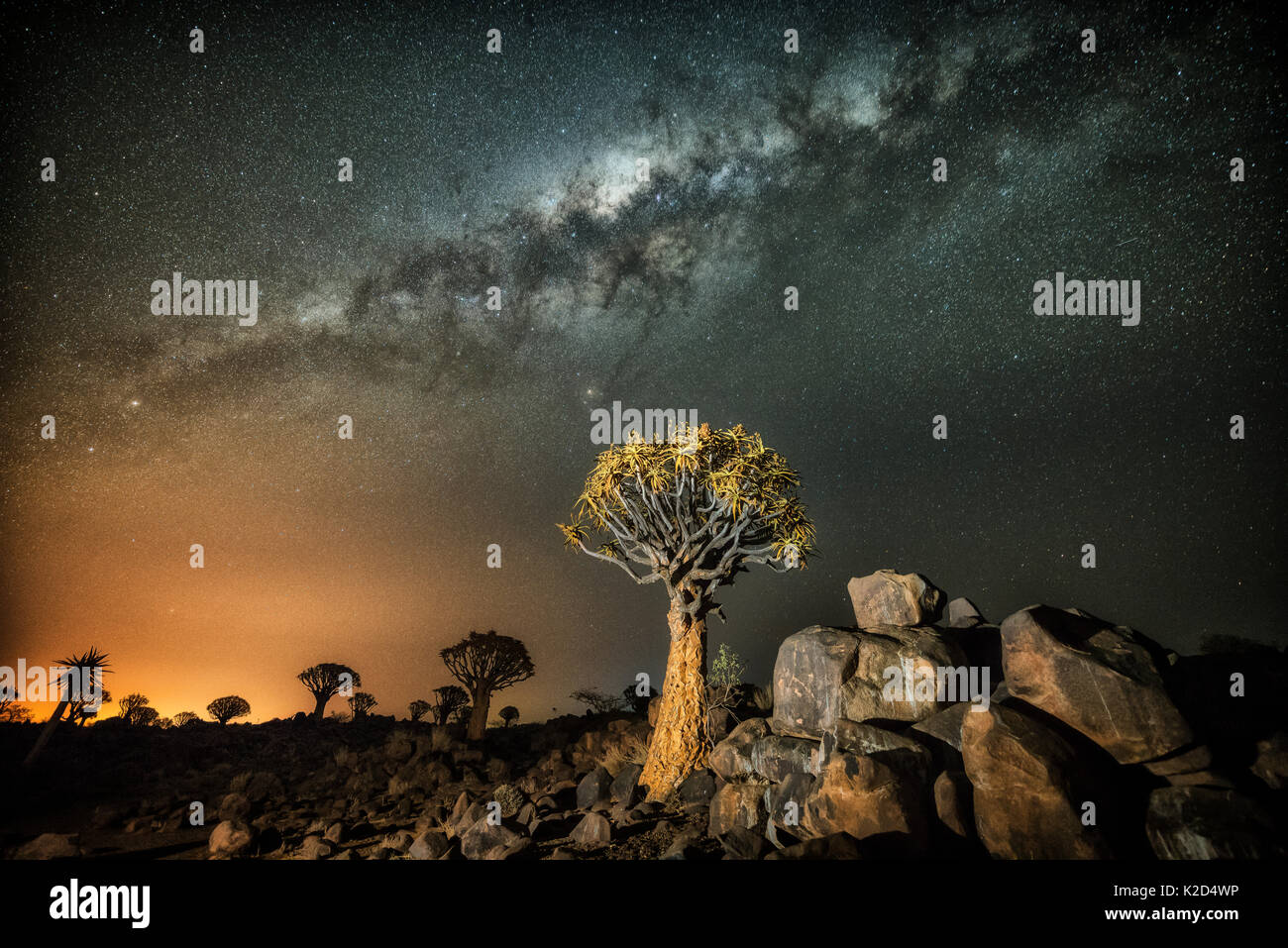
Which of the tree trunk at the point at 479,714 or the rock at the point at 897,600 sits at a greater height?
the rock at the point at 897,600

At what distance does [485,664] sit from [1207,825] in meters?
A: 22.8

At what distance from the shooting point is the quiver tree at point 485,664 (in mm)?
23531

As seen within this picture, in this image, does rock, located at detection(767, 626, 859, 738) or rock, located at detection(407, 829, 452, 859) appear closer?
rock, located at detection(407, 829, 452, 859)

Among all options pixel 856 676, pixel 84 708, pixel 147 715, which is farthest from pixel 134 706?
pixel 856 676

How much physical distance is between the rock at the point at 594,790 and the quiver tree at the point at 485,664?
540 inches

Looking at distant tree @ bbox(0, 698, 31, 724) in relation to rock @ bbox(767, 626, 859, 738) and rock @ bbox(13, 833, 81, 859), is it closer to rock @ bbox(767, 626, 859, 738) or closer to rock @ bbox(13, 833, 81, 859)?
rock @ bbox(13, 833, 81, 859)

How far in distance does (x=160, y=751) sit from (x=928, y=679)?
979 inches

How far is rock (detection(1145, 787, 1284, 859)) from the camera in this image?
5.36 m

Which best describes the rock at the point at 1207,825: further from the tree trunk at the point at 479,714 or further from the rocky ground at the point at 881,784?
the tree trunk at the point at 479,714

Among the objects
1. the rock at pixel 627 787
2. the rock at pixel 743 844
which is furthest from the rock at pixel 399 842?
the rock at pixel 743 844

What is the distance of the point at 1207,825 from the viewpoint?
18.5ft

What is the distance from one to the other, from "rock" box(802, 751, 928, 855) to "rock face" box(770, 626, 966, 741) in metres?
1.63

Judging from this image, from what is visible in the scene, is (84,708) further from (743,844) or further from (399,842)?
(743,844)

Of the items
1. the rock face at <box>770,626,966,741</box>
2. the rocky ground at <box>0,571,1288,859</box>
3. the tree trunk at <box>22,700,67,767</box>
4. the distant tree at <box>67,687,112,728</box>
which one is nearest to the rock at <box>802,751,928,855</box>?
the rocky ground at <box>0,571,1288,859</box>
